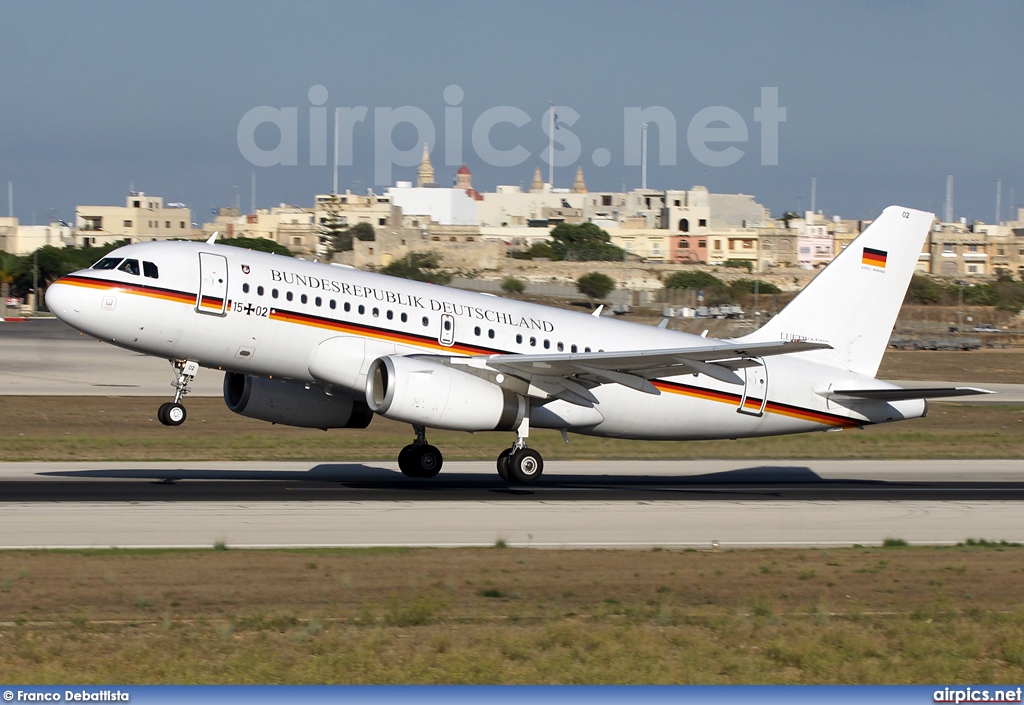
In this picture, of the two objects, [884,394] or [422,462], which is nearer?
[422,462]

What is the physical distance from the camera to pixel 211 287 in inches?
994

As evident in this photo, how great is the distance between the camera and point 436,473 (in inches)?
1152

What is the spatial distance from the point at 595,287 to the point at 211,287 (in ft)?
362

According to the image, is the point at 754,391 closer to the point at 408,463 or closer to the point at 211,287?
the point at 408,463

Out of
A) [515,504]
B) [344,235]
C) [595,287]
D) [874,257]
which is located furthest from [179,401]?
[344,235]

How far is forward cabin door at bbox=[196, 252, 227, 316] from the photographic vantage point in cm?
2514

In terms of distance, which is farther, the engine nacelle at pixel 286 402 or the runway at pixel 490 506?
the engine nacelle at pixel 286 402

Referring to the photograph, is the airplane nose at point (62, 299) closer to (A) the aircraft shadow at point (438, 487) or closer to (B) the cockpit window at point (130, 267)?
(B) the cockpit window at point (130, 267)

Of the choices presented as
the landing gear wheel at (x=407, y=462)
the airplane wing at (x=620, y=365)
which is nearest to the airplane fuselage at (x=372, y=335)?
the airplane wing at (x=620, y=365)

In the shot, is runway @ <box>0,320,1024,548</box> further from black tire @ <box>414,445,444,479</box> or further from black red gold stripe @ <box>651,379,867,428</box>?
black red gold stripe @ <box>651,379,867,428</box>

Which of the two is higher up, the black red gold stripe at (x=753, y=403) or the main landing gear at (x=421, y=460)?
the black red gold stripe at (x=753, y=403)

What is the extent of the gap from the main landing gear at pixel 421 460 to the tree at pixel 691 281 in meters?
131

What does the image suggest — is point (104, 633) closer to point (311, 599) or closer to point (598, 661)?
point (311, 599)

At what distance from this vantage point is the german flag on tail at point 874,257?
31.2 metres
